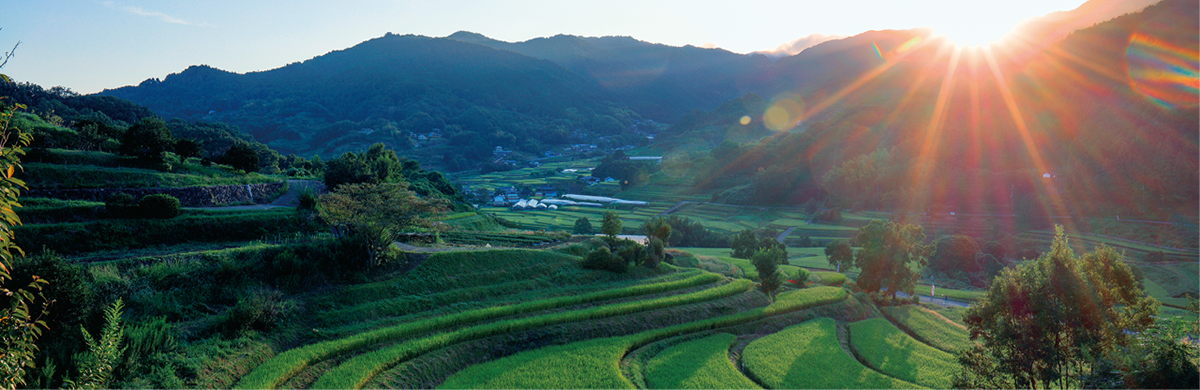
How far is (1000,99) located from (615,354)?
536 ft

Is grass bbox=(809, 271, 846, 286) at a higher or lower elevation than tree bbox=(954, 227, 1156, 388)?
lower

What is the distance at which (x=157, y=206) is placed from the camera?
24.7m

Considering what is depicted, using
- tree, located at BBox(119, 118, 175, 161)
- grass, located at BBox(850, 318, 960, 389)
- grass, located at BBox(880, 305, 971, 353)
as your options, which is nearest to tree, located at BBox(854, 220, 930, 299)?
grass, located at BBox(880, 305, 971, 353)

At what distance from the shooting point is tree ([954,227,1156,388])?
15133mm

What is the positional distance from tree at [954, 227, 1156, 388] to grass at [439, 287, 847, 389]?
39.5ft

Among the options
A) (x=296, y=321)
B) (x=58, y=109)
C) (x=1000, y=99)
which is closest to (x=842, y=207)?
(x=1000, y=99)

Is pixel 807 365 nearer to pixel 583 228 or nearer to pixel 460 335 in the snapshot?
pixel 460 335

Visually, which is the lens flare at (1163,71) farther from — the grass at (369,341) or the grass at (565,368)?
the grass at (369,341)

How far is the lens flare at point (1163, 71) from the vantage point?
335 ft

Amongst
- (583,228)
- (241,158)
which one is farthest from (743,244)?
(241,158)

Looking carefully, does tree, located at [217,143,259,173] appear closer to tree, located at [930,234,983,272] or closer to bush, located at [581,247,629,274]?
bush, located at [581,247,629,274]

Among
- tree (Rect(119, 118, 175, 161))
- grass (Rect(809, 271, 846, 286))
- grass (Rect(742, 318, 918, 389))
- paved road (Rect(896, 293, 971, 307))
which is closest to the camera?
grass (Rect(742, 318, 918, 389))

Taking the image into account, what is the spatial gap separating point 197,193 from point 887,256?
44949 mm

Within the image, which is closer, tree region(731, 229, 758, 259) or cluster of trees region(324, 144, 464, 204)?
cluster of trees region(324, 144, 464, 204)
